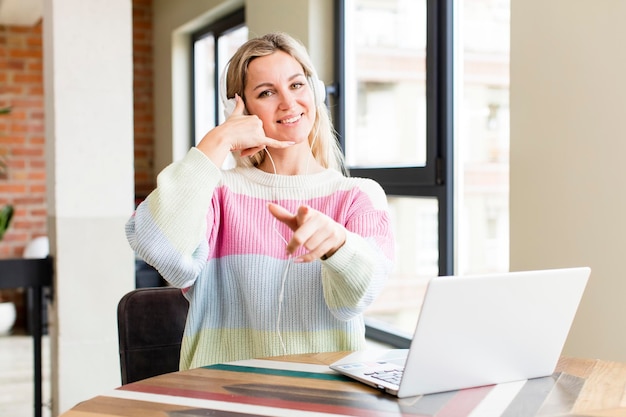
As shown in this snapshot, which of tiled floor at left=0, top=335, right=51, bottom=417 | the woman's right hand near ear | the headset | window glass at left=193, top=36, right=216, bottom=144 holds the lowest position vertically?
tiled floor at left=0, top=335, right=51, bottom=417

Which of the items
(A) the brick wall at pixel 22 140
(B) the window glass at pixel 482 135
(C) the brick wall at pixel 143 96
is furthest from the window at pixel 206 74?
(B) the window glass at pixel 482 135

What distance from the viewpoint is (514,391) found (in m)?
1.21

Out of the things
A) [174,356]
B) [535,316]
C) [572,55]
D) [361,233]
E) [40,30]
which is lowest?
[174,356]

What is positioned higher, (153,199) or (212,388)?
(153,199)

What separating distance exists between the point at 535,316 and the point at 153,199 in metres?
0.75

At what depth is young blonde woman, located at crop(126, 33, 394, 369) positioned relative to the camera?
151 centimetres

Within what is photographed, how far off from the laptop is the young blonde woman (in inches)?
10.8

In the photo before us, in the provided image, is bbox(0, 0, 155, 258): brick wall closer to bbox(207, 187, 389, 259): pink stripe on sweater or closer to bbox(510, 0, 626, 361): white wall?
bbox(510, 0, 626, 361): white wall

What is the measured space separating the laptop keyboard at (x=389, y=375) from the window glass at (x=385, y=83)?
5.81 ft

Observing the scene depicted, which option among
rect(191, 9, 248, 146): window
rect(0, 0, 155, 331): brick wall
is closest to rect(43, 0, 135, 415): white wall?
rect(191, 9, 248, 146): window

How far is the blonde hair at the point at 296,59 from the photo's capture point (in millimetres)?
1726

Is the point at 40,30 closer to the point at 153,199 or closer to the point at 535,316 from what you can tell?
the point at 153,199

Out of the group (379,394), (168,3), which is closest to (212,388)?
(379,394)

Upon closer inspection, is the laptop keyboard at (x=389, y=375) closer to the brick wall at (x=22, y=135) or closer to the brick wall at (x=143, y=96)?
the brick wall at (x=143, y=96)
